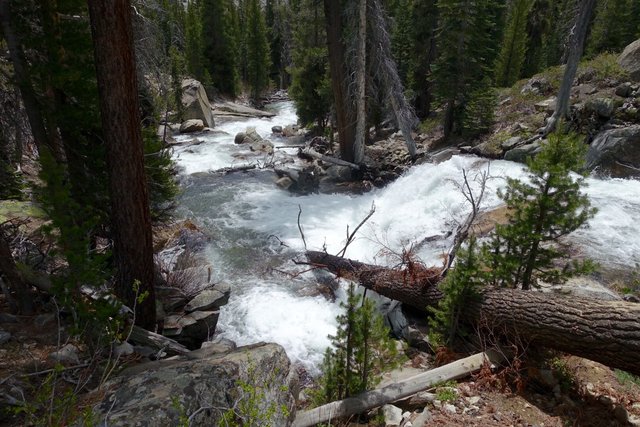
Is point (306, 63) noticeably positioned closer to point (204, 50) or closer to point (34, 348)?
point (34, 348)

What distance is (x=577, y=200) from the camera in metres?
4.93

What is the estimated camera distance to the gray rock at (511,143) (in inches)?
562

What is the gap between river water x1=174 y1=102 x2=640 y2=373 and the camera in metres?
7.65

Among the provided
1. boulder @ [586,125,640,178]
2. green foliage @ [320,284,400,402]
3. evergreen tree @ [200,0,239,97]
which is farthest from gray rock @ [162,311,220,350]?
evergreen tree @ [200,0,239,97]

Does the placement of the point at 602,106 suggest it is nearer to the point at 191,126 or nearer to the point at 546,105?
the point at 546,105

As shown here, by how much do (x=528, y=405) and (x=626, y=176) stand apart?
33.6 ft

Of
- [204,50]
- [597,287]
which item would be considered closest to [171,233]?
[597,287]

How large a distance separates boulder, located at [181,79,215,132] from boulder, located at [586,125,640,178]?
78.0ft

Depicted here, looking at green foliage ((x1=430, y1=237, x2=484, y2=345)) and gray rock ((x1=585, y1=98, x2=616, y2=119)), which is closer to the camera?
green foliage ((x1=430, y1=237, x2=484, y2=345))

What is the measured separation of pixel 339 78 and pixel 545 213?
12.2 metres

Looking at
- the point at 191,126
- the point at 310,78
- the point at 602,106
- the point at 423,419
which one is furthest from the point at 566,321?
the point at 191,126

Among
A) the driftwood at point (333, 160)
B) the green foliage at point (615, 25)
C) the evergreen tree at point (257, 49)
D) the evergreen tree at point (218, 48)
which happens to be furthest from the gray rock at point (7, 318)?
the evergreen tree at point (257, 49)

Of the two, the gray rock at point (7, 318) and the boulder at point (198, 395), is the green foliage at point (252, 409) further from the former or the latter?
the gray rock at point (7, 318)

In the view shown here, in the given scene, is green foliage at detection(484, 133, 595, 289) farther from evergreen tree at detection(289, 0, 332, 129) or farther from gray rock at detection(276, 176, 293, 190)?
evergreen tree at detection(289, 0, 332, 129)
